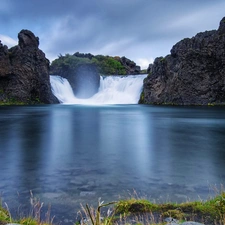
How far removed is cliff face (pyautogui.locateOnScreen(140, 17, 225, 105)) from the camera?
64250mm

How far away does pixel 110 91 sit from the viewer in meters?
85.9

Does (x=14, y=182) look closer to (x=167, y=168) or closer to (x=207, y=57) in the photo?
(x=167, y=168)

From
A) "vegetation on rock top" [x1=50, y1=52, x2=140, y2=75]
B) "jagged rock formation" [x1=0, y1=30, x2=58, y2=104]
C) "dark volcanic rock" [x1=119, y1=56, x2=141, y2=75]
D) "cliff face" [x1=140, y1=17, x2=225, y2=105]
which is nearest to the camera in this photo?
"cliff face" [x1=140, y1=17, x2=225, y2=105]

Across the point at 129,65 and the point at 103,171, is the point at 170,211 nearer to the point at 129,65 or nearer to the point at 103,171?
A: the point at 103,171

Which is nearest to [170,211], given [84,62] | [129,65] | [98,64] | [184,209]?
[184,209]

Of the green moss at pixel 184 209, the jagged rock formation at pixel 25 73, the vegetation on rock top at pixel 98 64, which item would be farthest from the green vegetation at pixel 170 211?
the vegetation on rock top at pixel 98 64

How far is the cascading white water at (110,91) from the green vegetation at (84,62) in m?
11.0

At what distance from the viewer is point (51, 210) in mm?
6445

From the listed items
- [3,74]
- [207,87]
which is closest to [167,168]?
[207,87]

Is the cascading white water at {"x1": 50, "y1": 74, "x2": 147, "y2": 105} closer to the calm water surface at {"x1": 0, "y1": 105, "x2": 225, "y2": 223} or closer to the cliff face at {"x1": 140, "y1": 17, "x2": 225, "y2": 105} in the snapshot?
the cliff face at {"x1": 140, "y1": 17, "x2": 225, "y2": 105}

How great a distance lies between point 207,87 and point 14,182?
64368mm

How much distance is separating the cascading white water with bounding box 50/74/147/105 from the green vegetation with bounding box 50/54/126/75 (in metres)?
11.0

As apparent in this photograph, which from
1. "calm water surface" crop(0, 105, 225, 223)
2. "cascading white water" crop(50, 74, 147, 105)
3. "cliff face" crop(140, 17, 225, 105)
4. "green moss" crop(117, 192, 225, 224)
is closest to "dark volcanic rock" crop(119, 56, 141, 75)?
"cascading white water" crop(50, 74, 147, 105)

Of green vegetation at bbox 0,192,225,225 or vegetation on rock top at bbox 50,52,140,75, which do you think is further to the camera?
vegetation on rock top at bbox 50,52,140,75
